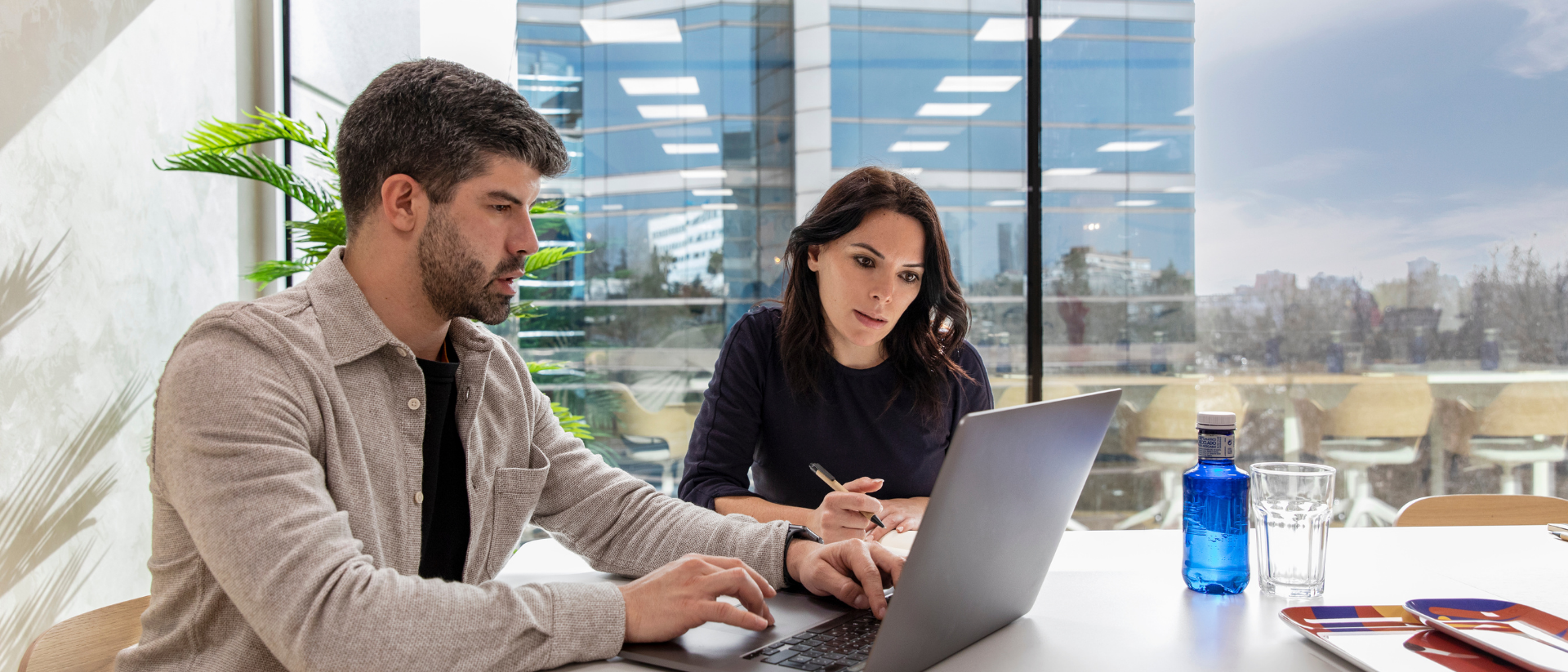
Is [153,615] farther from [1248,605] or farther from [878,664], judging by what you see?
[1248,605]

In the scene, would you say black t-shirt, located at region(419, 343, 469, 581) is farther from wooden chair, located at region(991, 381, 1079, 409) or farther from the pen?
wooden chair, located at region(991, 381, 1079, 409)

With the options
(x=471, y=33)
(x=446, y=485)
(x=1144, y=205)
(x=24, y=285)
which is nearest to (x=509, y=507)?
(x=446, y=485)

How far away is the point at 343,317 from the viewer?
1062 millimetres

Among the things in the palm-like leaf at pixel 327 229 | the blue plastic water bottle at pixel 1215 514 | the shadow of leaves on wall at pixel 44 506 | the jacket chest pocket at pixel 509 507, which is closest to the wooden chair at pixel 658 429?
the palm-like leaf at pixel 327 229

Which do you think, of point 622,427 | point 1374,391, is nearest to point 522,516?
point 622,427

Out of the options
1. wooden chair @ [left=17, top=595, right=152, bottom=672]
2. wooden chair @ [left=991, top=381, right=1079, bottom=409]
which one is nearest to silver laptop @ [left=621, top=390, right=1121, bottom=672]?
wooden chair @ [left=17, top=595, right=152, bottom=672]

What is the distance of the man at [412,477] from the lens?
2.66 ft

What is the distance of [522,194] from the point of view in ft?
3.79

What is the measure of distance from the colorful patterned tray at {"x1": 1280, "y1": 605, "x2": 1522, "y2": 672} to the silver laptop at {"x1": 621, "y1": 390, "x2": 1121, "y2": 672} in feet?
0.90

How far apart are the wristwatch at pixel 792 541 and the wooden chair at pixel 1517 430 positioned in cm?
337

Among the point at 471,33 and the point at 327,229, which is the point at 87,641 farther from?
the point at 471,33

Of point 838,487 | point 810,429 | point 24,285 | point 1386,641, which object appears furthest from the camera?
point 24,285

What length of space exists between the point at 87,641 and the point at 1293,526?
1.51 metres

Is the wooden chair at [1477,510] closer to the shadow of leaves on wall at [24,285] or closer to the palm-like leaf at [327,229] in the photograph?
the palm-like leaf at [327,229]
